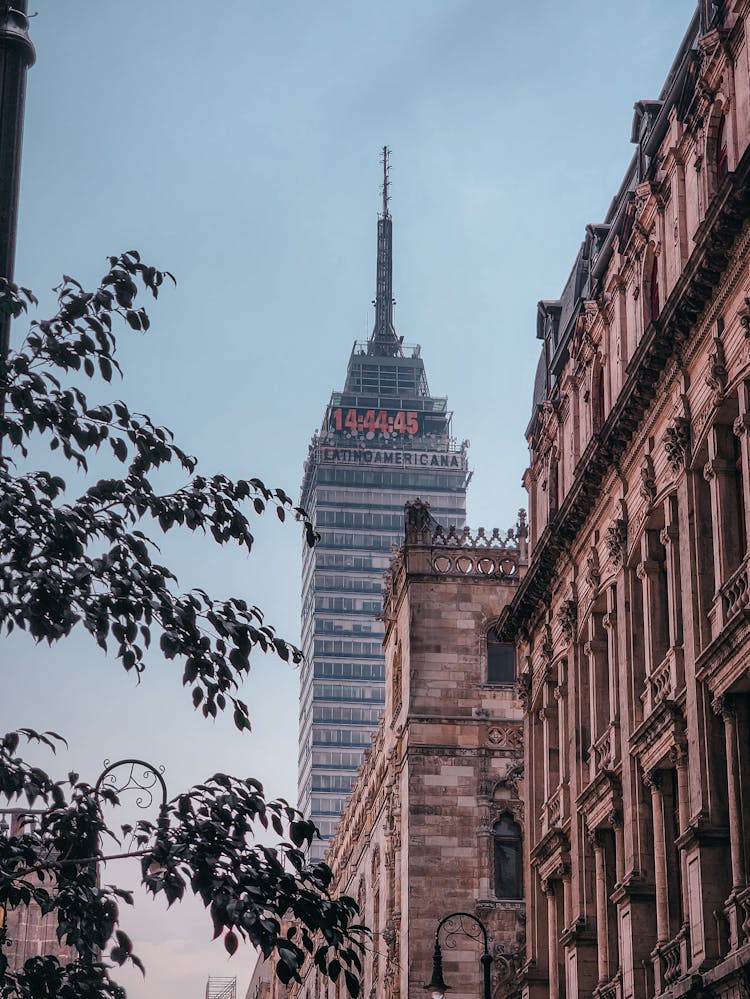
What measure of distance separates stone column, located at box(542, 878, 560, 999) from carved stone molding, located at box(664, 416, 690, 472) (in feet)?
50.4

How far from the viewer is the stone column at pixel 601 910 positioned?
39594 mm

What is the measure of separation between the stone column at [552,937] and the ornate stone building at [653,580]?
0.24ft

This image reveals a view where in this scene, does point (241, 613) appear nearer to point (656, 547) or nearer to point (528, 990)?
point (656, 547)

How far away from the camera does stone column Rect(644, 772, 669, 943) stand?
34.5 metres

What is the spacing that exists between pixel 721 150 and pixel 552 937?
21.7 m

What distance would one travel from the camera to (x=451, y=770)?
6206cm

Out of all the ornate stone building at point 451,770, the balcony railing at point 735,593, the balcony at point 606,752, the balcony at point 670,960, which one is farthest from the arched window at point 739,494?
the ornate stone building at point 451,770

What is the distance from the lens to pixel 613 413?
38.7 metres

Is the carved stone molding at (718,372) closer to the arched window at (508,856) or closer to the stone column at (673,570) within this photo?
the stone column at (673,570)

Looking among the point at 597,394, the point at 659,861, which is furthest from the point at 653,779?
the point at 597,394

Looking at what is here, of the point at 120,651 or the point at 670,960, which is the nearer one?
the point at 120,651

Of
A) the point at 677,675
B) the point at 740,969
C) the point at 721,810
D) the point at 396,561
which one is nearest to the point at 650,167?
the point at 677,675

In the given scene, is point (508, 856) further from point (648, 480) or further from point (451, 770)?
point (648, 480)

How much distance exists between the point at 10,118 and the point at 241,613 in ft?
16.9
